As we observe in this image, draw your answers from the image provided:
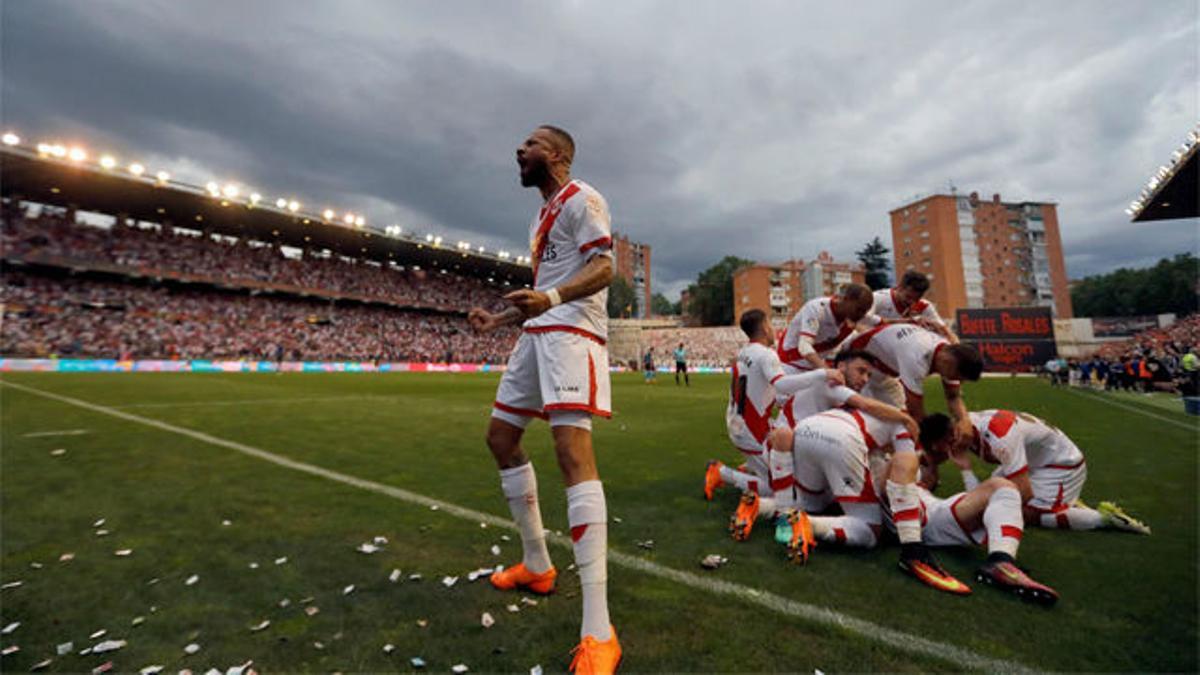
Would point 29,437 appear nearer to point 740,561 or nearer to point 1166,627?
point 740,561

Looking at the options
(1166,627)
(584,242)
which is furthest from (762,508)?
(584,242)

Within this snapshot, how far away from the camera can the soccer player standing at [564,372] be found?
2.09 meters

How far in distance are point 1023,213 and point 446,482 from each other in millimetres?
92598

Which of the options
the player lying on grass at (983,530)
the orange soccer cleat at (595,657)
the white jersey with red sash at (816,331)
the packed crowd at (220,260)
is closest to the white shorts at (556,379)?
the orange soccer cleat at (595,657)

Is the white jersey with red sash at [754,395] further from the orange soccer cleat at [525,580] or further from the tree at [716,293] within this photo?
the tree at [716,293]

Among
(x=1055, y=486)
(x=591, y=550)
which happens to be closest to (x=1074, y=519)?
(x=1055, y=486)

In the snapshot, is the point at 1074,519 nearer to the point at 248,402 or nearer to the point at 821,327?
the point at 821,327

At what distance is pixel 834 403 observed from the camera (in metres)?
3.76

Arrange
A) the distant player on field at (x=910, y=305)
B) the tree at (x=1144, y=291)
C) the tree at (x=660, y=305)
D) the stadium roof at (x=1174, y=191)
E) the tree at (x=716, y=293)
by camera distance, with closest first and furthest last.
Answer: the distant player on field at (x=910, y=305), the stadium roof at (x=1174, y=191), the tree at (x=1144, y=291), the tree at (x=716, y=293), the tree at (x=660, y=305)

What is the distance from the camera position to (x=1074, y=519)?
3.45 meters

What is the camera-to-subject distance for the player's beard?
258 cm

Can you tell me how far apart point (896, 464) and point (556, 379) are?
7.64 ft

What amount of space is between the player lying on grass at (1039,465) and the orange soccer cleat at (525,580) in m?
3.04

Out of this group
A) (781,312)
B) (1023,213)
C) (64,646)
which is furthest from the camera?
(781,312)
